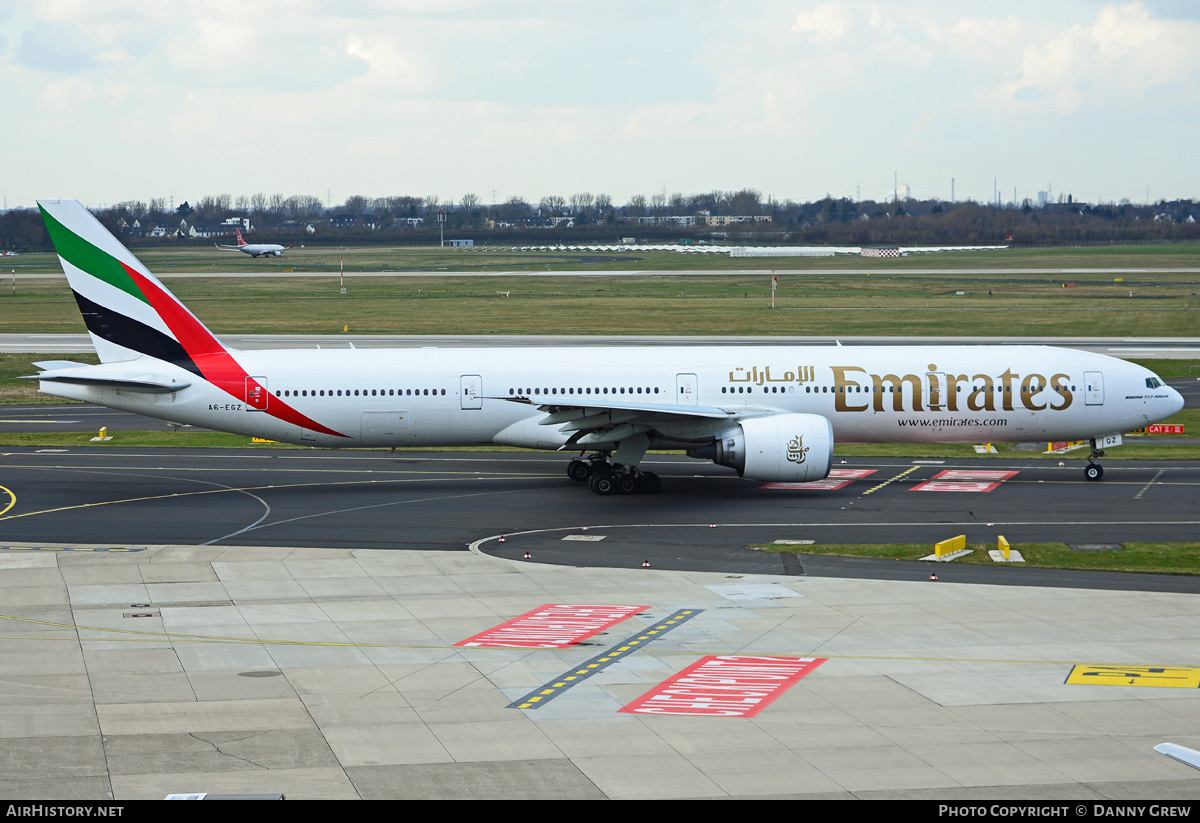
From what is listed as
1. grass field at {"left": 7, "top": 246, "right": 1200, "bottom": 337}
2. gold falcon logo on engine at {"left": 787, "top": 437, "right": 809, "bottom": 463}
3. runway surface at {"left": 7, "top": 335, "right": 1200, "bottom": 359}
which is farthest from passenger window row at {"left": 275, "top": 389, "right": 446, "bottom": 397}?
grass field at {"left": 7, "top": 246, "right": 1200, "bottom": 337}

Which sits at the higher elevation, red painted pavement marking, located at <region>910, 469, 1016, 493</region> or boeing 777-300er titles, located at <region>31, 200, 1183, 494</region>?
boeing 777-300er titles, located at <region>31, 200, 1183, 494</region>

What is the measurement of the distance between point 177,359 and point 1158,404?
34442mm

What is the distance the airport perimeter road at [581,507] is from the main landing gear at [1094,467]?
1.28 ft

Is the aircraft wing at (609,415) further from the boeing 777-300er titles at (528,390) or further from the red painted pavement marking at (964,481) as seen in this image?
the red painted pavement marking at (964,481)

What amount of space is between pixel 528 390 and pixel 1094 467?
66.1ft

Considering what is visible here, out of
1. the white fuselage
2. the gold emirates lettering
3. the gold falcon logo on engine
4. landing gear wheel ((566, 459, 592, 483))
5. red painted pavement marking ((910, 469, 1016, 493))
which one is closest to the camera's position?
the gold falcon logo on engine

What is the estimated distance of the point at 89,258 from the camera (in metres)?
41.7

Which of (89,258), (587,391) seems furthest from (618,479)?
(89,258)

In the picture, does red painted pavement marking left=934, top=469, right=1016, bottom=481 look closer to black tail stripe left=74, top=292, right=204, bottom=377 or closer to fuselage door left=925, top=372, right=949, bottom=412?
fuselage door left=925, top=372, right=949, bottom=412

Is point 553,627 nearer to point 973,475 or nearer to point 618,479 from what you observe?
point 618,479

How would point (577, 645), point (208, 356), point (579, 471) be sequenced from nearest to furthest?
point (577, 645) → point (208, 356) → point (579, 471)

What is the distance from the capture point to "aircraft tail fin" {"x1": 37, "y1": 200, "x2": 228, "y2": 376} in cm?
4144

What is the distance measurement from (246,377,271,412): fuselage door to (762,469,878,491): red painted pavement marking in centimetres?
1776
